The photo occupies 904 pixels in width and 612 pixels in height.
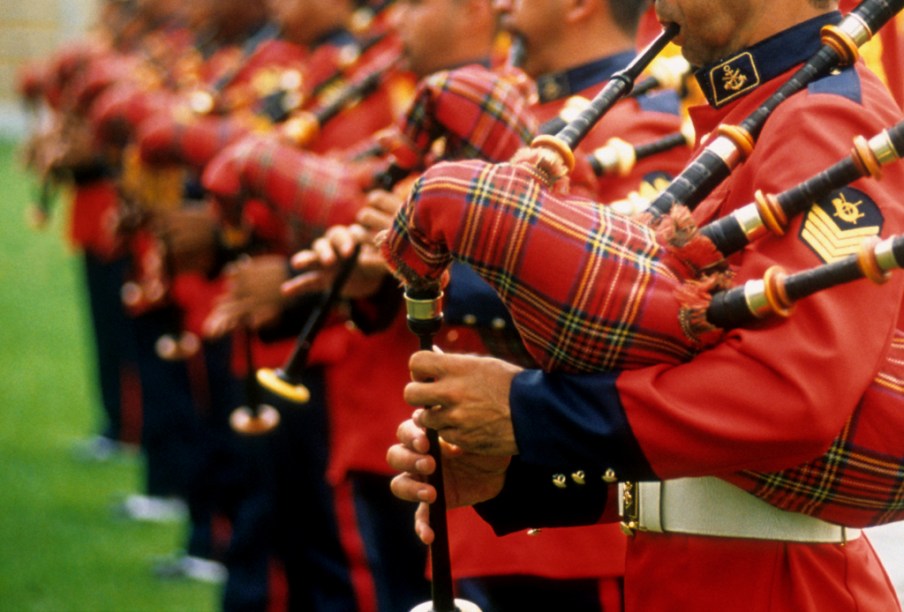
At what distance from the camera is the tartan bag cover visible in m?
1.84

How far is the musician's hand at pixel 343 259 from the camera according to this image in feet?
11.4

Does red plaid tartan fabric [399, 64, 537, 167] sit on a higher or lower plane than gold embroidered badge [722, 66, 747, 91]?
lower

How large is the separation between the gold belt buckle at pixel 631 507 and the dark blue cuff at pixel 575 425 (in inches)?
11.9

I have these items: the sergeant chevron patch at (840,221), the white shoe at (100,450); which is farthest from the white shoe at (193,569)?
the sergeant chevron patch at (840,221)

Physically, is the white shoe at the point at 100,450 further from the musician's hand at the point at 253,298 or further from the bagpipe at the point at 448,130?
the bagpipe at the point at 448,130

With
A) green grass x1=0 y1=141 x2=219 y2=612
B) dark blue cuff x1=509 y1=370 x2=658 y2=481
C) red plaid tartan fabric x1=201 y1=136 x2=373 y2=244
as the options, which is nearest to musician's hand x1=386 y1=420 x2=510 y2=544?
dark blue cuff x1=509 y1=370 x2=658 y2=481

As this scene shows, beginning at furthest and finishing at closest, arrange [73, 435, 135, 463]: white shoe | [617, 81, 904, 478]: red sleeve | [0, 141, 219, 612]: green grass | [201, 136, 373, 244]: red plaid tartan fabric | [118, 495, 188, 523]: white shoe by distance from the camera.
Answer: [73, 435, 135, 463]: white shoe
[118, 495, 188, 523]: white shoe
[0, 141, 219, 612]: green grass
[201, 136, 373, 244]: red plaid tartan fabric
[617, 81, 904, 478]: red sleeve

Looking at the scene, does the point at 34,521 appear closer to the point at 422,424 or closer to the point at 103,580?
the point at 103,580

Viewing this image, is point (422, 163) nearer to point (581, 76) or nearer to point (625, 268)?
point (581, 76)

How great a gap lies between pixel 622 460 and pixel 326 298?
1.80m

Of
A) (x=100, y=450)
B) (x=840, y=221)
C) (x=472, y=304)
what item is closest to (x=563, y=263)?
(x=840, y=221)

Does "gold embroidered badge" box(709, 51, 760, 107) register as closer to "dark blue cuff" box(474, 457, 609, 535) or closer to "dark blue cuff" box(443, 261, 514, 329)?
"dark blue cuff" box(474, 457, 609, 535)

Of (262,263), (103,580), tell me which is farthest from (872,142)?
(103,580)

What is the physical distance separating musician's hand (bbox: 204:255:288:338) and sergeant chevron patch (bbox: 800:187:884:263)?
2623 millimetres
